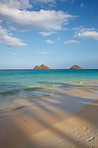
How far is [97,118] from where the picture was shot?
13.4ft

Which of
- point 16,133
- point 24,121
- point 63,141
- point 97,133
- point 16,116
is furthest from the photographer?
point 16,116

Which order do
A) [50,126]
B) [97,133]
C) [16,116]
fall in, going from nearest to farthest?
1. [97,133]
2. [50,126]
3. [16,116]

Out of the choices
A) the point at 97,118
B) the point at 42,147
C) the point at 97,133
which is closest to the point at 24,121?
the point at 42,147

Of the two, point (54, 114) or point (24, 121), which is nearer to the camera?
point (24, 121)

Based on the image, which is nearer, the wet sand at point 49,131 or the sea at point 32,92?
the wet sand at point 49,131

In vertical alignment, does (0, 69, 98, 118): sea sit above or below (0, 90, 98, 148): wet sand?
below

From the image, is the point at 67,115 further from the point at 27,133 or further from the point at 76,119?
the point at 27,133

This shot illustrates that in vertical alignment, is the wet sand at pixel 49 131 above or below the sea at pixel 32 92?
above

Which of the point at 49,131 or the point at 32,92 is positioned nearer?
the point at 49,131

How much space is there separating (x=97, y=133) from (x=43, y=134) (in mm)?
1602

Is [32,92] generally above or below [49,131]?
below

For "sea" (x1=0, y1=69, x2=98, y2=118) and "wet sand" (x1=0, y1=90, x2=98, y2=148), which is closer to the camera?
"wet sand" (x1=0, y1=90, x2=98, y2=148)

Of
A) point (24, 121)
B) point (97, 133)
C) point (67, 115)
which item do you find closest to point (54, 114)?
point (67, 115)

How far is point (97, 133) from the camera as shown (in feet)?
10.1
